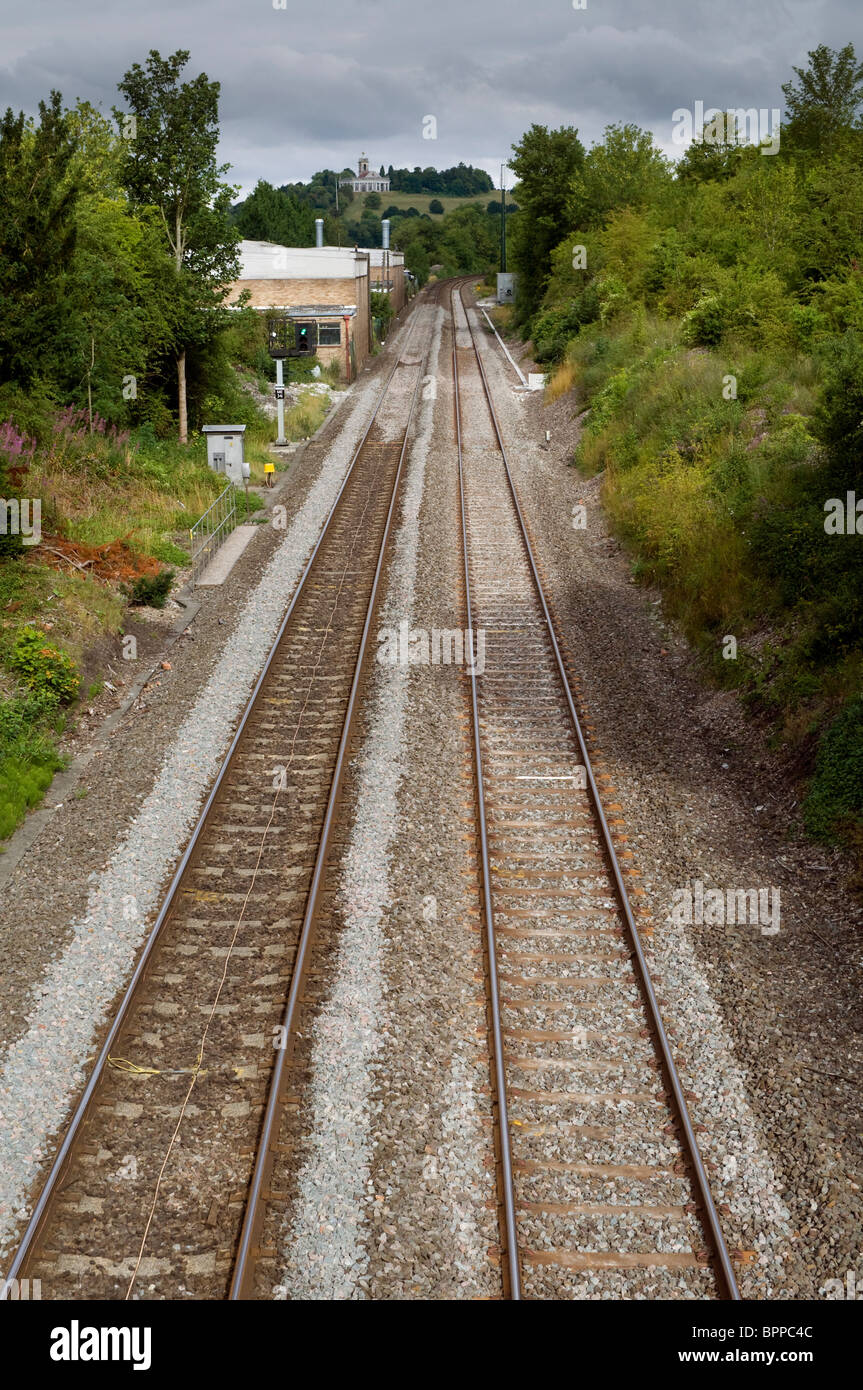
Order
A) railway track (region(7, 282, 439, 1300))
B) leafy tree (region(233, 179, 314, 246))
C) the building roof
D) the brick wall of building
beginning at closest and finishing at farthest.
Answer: railway track (region(7, 282, 439, 1300)) → the brick wall of building → the building roof → leafy tree (region(233, 179, 314, 246))

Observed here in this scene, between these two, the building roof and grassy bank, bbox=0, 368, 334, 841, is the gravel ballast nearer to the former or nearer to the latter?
grassy bank, bbox=0, 368, 334, 841

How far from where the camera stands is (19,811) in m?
11.8

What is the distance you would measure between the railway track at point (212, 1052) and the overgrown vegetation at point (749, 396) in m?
5.96

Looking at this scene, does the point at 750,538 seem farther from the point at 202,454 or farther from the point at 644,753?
the point at 202,454

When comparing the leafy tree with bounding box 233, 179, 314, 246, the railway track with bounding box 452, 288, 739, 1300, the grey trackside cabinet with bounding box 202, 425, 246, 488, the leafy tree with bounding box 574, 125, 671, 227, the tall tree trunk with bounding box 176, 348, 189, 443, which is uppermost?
the leafy tree with bounding box 233, 179, 314, 246

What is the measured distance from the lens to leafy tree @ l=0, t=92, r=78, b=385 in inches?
753

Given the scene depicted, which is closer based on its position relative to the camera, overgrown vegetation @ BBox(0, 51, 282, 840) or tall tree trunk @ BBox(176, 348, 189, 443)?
overgrown vegetation @ BBox(0, 51, 282, 840)

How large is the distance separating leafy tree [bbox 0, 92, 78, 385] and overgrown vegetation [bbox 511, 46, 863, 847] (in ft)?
40.4

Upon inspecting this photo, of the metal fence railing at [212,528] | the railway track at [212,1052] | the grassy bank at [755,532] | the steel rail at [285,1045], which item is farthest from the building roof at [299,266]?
the railway track at [212,1052]

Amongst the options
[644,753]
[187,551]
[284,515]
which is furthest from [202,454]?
[644,753]

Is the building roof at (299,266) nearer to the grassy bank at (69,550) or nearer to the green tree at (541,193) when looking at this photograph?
the green tree at (541,193)

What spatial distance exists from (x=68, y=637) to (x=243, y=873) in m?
6.70

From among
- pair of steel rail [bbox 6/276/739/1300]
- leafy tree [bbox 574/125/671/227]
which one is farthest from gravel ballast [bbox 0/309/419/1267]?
leafy tree [bbox 574/125/671/227]

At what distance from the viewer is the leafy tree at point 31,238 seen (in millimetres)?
19125
